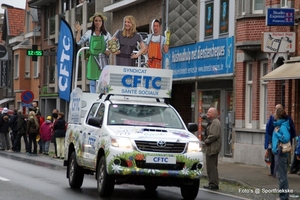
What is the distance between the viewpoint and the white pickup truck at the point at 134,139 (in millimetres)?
14883

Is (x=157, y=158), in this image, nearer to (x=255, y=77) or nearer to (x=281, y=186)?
(x=281, y=186)

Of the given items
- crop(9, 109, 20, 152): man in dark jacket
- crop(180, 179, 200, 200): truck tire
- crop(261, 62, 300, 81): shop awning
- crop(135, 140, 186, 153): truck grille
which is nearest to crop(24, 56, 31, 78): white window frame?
crop(9, 109, 20, 152): man in dark jacket

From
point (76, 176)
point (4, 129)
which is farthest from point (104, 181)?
point (4, 129)

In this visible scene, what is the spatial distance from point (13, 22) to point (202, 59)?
38968 millimetres

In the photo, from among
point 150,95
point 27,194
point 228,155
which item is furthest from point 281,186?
point 228,155

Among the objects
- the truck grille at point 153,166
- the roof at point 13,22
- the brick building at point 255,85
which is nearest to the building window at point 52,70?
the roof at point 13,22

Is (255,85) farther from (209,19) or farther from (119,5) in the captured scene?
(119,5)

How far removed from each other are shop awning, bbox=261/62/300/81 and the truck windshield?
571cm

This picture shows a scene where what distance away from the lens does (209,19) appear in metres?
31.0

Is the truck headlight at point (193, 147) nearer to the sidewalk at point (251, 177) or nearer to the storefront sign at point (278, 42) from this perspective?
the sidewalk at point (251, 177)

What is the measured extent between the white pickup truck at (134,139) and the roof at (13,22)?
49567mm

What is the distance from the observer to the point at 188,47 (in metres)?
32.6

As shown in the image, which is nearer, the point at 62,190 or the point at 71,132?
the point at 62,190

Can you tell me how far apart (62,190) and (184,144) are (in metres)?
2.87
